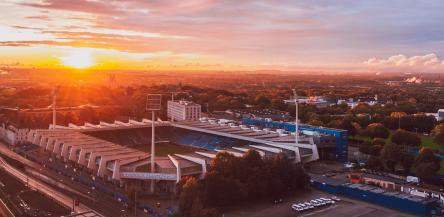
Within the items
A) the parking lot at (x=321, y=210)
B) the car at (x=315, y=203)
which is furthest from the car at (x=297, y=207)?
the car at (x=315, y=203)

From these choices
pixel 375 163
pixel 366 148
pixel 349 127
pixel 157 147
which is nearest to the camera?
pixel 375 163

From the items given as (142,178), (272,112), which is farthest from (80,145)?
(272,112)

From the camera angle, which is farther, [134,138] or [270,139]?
[134,138]

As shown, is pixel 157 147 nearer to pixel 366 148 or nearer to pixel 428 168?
pixel 366 148

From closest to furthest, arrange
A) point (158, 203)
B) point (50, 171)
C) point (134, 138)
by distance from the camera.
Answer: point (158, 203)
point (50, 171)
point (134, 138)

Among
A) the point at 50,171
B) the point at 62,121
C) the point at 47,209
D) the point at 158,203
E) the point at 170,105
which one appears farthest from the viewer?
the point at 170,105

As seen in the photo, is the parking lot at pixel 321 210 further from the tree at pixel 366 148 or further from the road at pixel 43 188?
the tree at pixel 366 148

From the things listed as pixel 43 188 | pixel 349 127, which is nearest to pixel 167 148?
pixel 43 188

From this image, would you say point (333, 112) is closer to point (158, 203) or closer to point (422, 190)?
point (422, 190)
